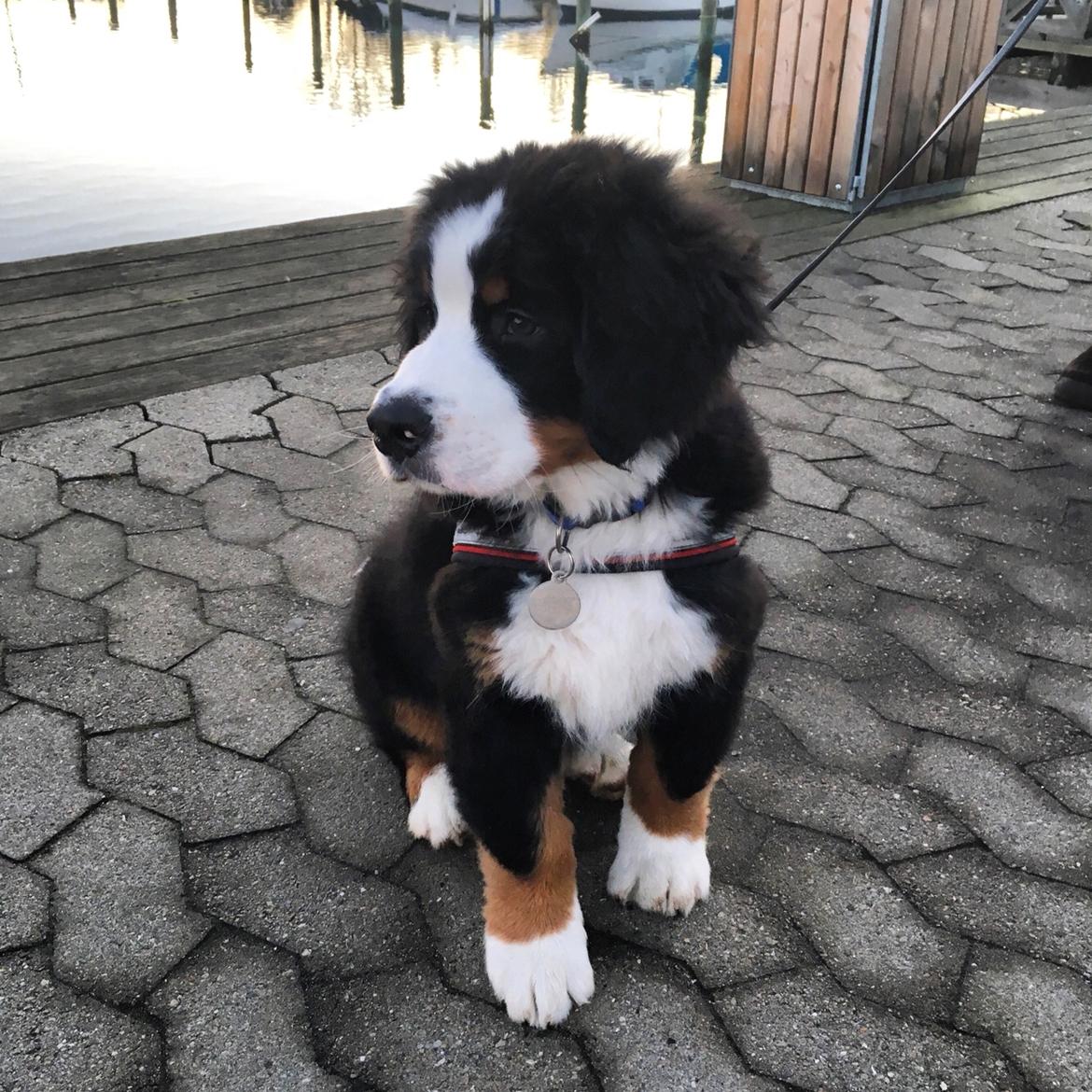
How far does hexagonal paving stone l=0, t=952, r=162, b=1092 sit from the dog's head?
944 millimetres

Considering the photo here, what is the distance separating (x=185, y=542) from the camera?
2.91 meters

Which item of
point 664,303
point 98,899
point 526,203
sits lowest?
point 98,899

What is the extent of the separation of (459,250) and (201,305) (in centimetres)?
333

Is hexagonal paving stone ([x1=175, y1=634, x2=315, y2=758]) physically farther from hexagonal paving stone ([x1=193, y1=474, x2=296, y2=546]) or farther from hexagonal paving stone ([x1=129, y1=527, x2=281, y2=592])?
hexagonal paving stone ([x1=193, y1=474, x2=296, y2=546])

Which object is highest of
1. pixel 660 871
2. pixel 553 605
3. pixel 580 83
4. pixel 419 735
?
pixel 553 605

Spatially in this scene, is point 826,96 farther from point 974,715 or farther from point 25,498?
point 25,498

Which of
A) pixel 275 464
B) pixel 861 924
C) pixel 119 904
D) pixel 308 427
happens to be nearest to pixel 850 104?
pixel 308 427

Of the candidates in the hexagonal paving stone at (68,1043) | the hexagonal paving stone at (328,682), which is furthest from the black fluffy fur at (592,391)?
the hexagonal paving stone at (68,1043)

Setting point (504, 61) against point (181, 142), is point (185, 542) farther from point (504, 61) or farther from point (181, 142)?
point (504, 61)

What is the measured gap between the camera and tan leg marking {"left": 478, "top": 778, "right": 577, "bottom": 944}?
64.3 inches

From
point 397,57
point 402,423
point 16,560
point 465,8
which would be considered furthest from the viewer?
point 465,8

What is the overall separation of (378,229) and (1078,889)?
15.2 feet

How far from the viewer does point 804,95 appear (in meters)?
5.88

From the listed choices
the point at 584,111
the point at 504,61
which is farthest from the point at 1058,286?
the point at 504,61
